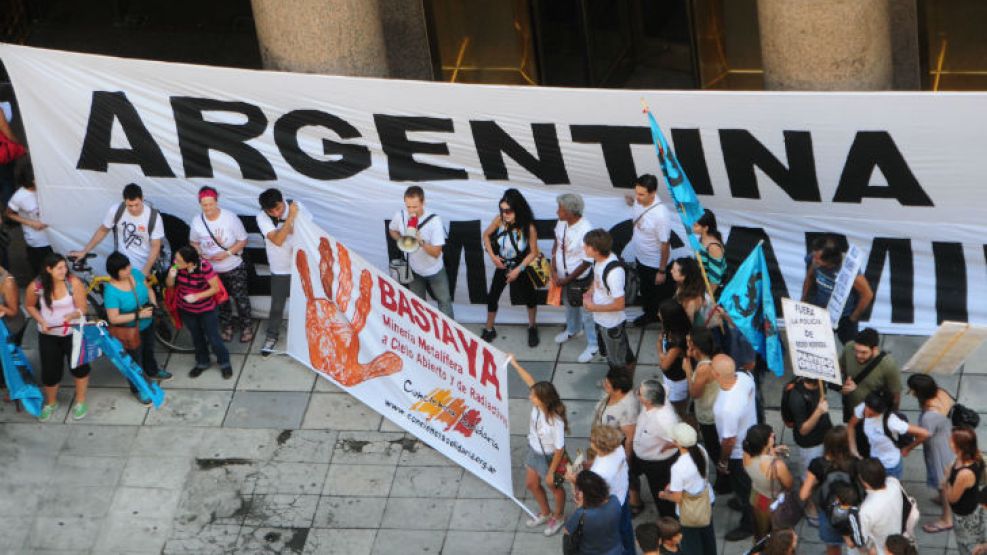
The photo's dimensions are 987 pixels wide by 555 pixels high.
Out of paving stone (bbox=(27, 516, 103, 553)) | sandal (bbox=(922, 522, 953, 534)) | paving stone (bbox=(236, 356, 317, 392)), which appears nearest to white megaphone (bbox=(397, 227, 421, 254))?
paving stone (bbox=(236, 356, 317, 392))

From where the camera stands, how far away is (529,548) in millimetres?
13039

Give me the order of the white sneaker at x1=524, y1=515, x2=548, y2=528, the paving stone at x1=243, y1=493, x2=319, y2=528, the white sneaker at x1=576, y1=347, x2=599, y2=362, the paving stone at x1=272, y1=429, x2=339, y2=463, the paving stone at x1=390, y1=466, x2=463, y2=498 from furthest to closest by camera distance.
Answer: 1. the white sneaker at x1=576, y1=347, x2=599, y2=362
2. the paving stone at x1=272, y1=429, x2=339, y2=463
3. the paving stone at x1=390, y1=466, x2=463, y2=498
4. the paving stone at x1=243, y1=493, x2=319, y2=528
5. the white sneaker at x1=524, y1=515, x2=548, y2=528

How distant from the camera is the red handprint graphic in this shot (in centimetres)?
1450

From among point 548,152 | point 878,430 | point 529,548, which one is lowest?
point 529,548

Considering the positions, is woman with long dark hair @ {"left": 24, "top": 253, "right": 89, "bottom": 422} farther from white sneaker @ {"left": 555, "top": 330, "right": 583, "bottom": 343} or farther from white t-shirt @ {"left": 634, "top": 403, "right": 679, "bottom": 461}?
white t-shirt @ {"left": 634, "top": 403, "right": 679, "bottom": 461}

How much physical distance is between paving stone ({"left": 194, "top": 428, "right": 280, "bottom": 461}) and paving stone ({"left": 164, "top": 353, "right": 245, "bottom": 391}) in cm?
64

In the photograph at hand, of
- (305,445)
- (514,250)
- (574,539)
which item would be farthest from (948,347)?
(305,445)

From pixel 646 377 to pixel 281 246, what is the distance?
339cm

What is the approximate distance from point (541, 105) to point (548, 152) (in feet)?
1.49

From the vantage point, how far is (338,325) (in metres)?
14.9

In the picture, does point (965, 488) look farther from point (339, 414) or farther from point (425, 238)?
point (339, 414)

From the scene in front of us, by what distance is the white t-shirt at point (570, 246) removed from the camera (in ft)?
46.9

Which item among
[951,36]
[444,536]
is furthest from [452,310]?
[951,36]

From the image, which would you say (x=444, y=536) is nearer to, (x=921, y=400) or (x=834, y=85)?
(x=921, y=400)
